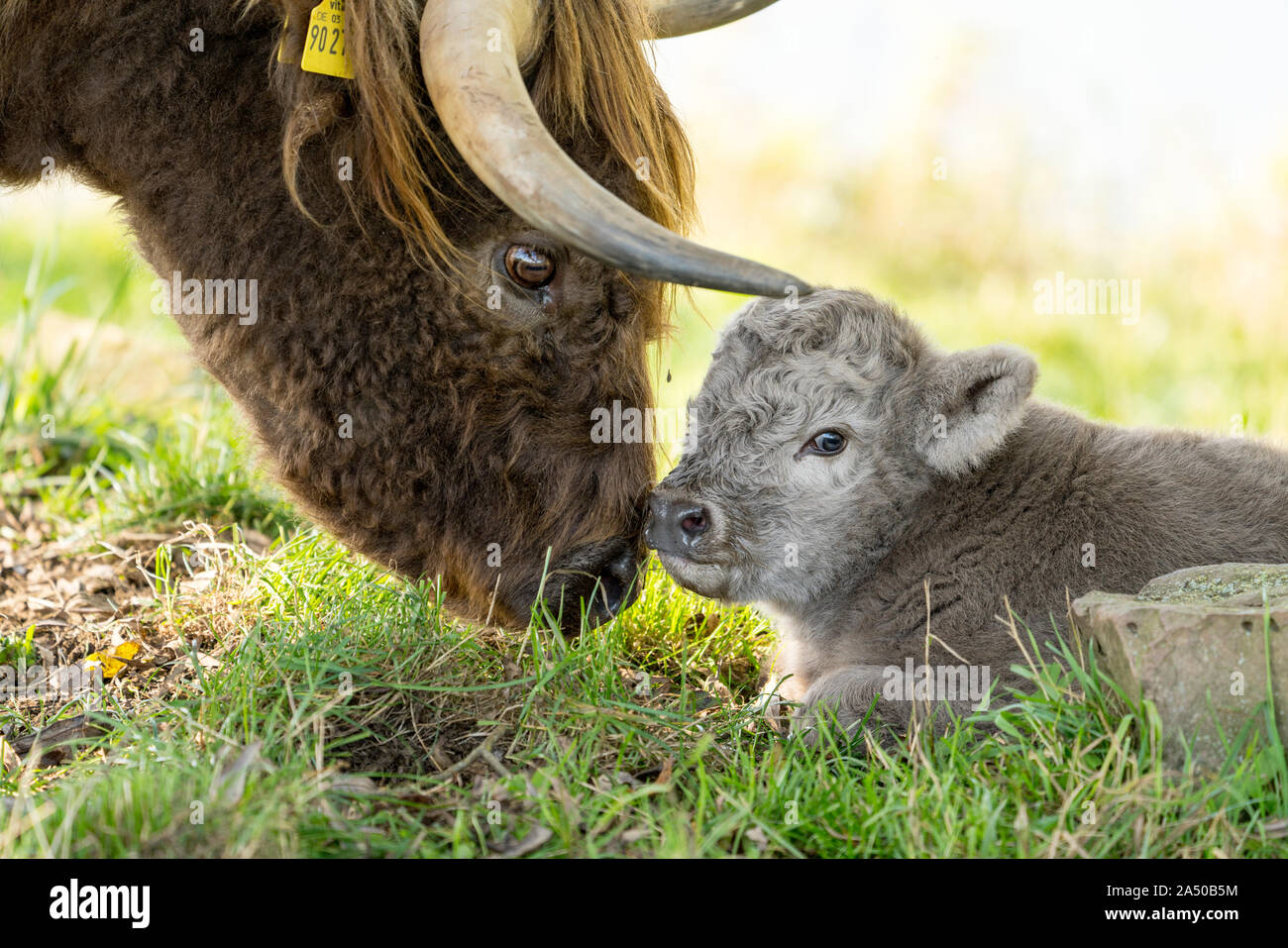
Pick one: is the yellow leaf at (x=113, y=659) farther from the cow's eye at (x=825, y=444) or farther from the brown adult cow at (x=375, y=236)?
the cow's eye at (x=825, y=444)

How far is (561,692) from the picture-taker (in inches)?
150

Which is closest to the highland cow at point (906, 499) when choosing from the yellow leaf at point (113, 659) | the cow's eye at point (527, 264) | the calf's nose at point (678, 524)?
the calf's nose at point (678, 524)

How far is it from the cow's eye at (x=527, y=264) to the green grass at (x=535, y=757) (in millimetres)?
703

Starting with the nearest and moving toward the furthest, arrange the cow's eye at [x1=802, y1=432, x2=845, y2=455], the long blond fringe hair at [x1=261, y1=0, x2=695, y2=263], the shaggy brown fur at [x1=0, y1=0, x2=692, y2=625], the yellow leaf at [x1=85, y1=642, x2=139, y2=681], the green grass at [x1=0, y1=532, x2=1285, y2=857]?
1. the green grass at [x1=0, y1=532, x2=1285, y2=857]
2. the long blond fringe hair at [x1=261, y1=0, x2=695, y2=263]
3. the shaggy brown fur at [x1=0, y1=0, x2=692, y2=625]
4. the cow's eye at [x1=802, y1=432, x2=845, y2=455]
5. the yellow leaf at [x1=85, y1=642, x2=139, y2=681]

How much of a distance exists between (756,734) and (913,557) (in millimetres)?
779

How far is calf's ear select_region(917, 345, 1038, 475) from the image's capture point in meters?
3.76

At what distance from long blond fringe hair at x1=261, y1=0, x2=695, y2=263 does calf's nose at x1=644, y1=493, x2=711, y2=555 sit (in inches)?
36.2

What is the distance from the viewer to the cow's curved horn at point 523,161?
10.0 ft

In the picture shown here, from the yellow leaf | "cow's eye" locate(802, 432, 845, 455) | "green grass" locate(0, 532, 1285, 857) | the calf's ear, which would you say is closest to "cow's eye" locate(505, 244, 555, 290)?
"cow's eye" locate(802, 432, 845, 455)

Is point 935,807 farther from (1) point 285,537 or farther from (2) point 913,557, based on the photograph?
(1) point 285,537

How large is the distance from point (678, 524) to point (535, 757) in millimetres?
877

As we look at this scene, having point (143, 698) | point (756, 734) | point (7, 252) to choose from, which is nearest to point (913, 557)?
point (756, 734)

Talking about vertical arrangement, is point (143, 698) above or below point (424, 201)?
below

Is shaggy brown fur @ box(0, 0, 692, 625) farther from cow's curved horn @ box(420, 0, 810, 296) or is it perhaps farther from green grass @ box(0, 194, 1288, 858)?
green grass @ box(0, 194, 1288, 858)
